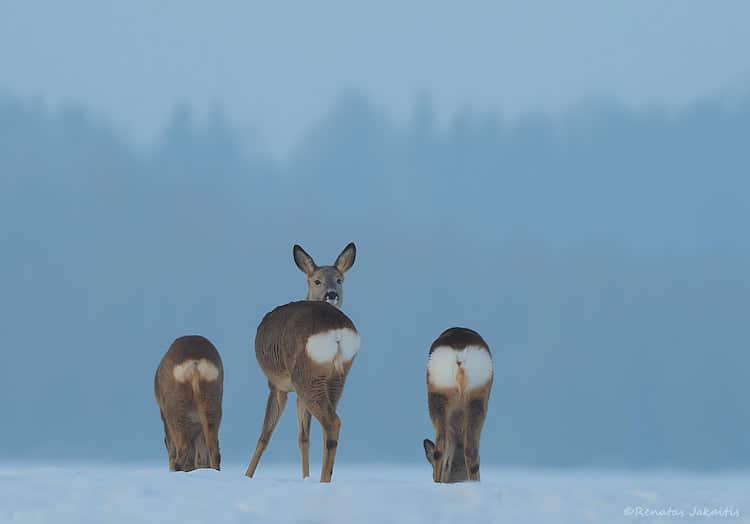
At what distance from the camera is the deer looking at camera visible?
546 inches

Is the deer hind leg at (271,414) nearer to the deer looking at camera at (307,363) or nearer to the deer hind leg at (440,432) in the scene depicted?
the deer looking at camera at (307,363)

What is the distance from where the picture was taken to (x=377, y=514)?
1062 centimetres

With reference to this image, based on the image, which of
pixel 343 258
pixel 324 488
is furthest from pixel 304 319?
pixel 324 488

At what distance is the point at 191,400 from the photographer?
15742 mm

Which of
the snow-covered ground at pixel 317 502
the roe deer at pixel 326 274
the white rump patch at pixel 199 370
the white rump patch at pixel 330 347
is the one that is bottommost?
the snow-covered ground at pixel 317 502

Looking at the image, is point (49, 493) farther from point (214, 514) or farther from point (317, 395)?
point (317, 395)

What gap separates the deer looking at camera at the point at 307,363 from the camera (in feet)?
45.5

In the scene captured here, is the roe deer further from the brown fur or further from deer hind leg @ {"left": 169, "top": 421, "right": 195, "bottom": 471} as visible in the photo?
deer hind leg @ {"left": 169, "top": 421, "right": 195, "bottom": 471}

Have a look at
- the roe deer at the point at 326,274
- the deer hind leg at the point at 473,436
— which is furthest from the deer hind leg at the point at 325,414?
the roe deer at the point at 326,274

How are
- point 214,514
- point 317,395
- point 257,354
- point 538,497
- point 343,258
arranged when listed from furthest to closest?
point 343,258 < point 257,354 < point 317,395 < point 538,497 < point 214,514

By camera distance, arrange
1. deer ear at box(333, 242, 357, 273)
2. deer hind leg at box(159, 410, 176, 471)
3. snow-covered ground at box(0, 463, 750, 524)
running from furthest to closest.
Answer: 1. deer ear at box(333, 242, 357, 273)
2. deer hind leg at box(159, 410, 176, 471)
3. snow-covered ground at box(0, 463, 750, 524)

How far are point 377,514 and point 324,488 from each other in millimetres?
689

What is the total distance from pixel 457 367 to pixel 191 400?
3746 millimetres

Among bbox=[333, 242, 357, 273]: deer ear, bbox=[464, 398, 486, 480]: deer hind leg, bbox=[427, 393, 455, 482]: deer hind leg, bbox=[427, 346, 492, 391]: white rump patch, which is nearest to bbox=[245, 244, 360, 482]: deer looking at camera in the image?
bbox=[427, 346, 492, 391]: white rump patch
